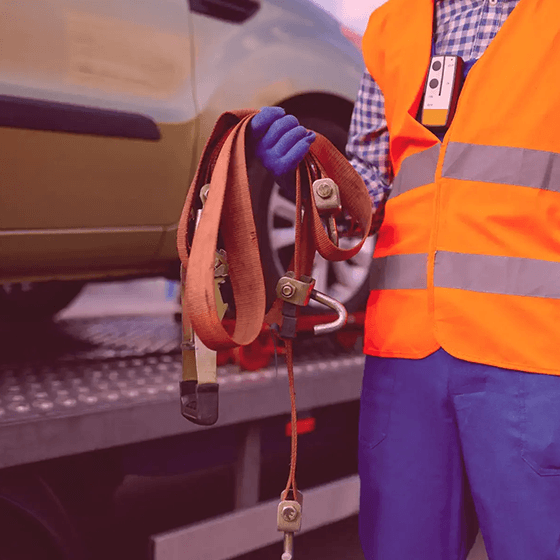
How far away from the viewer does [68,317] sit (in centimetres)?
273

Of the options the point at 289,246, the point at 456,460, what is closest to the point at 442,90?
the point at 456,460

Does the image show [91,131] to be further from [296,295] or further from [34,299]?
[34,299]

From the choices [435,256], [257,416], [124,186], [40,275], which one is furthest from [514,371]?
[40,275]

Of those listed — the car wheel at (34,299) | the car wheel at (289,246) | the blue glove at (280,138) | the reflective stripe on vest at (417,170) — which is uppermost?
the blue glove at (280,138)

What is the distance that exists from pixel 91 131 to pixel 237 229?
924 millimetres

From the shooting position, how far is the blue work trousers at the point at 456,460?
38.4 inches

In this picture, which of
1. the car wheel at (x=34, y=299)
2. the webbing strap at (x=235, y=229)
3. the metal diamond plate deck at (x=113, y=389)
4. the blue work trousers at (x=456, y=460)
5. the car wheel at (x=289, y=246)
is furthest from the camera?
the car wheel at (x=34, y=299)

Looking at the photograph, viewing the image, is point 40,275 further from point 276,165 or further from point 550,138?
point 550,138

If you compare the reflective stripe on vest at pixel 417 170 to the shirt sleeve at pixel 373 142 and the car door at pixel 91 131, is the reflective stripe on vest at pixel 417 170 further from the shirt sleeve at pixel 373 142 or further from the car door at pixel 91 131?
the car door at pixel 91 131

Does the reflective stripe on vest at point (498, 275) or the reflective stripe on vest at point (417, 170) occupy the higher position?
the reflective stripe on vest at point (417, 170)

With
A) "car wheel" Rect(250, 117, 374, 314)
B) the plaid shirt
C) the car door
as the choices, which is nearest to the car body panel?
the car door

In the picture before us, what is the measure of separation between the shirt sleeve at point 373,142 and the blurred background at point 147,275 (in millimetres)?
408

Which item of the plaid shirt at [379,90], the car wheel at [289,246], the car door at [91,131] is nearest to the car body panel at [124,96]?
the car door at [91,131]

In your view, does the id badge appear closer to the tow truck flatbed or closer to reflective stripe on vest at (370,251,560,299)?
reflective stripe on vest at (370,251,560,299)
